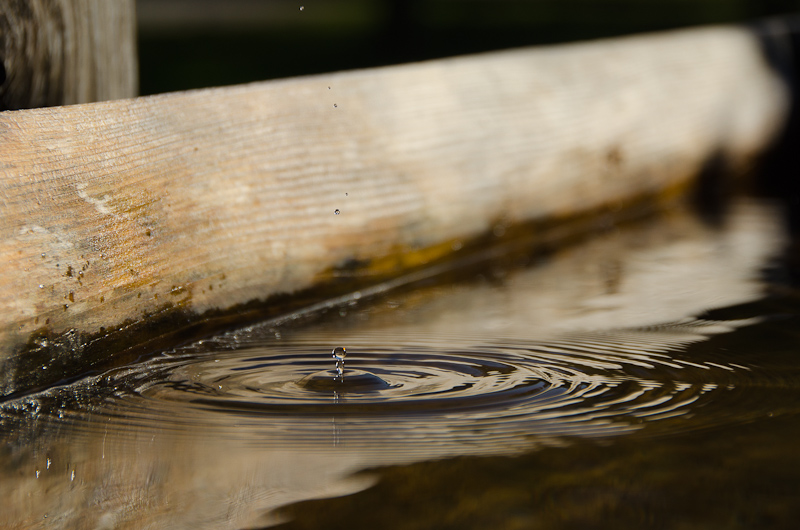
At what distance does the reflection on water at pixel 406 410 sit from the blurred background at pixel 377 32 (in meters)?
5.10

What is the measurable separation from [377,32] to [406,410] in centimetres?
1458

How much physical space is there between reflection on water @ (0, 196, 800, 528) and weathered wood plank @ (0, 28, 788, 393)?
17cm

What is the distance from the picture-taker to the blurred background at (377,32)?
30.4ft

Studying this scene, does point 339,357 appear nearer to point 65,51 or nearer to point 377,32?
point 65,51

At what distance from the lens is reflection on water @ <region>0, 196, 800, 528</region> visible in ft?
3.87

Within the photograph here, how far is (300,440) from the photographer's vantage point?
1.37 meters

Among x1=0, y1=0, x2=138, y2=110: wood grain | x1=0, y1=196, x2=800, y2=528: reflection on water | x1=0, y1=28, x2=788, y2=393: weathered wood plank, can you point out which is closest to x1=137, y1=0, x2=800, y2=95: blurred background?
x1=0, y1=0, x2=138, y2=110: wood grain

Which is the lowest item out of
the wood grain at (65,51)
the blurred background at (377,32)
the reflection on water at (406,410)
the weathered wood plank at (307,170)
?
the reflection on water at (406,410)

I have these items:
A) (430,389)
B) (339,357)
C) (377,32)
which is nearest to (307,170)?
(339,357)

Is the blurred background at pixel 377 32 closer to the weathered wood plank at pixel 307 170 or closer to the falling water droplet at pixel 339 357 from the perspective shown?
the weathered wood plank at pixel 307 170

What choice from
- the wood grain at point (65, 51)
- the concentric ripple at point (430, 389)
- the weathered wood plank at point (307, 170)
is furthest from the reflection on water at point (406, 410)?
the wood grain at point (65, 51)

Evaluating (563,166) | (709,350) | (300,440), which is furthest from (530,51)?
(300,440)

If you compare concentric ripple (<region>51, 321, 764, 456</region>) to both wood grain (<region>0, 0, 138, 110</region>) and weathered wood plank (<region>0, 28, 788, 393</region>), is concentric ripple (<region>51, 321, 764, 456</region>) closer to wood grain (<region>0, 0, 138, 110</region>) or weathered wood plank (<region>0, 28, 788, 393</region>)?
weathered wood plank (<region>0, 28, 788, 393</region>)

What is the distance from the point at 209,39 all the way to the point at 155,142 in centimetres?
1335
